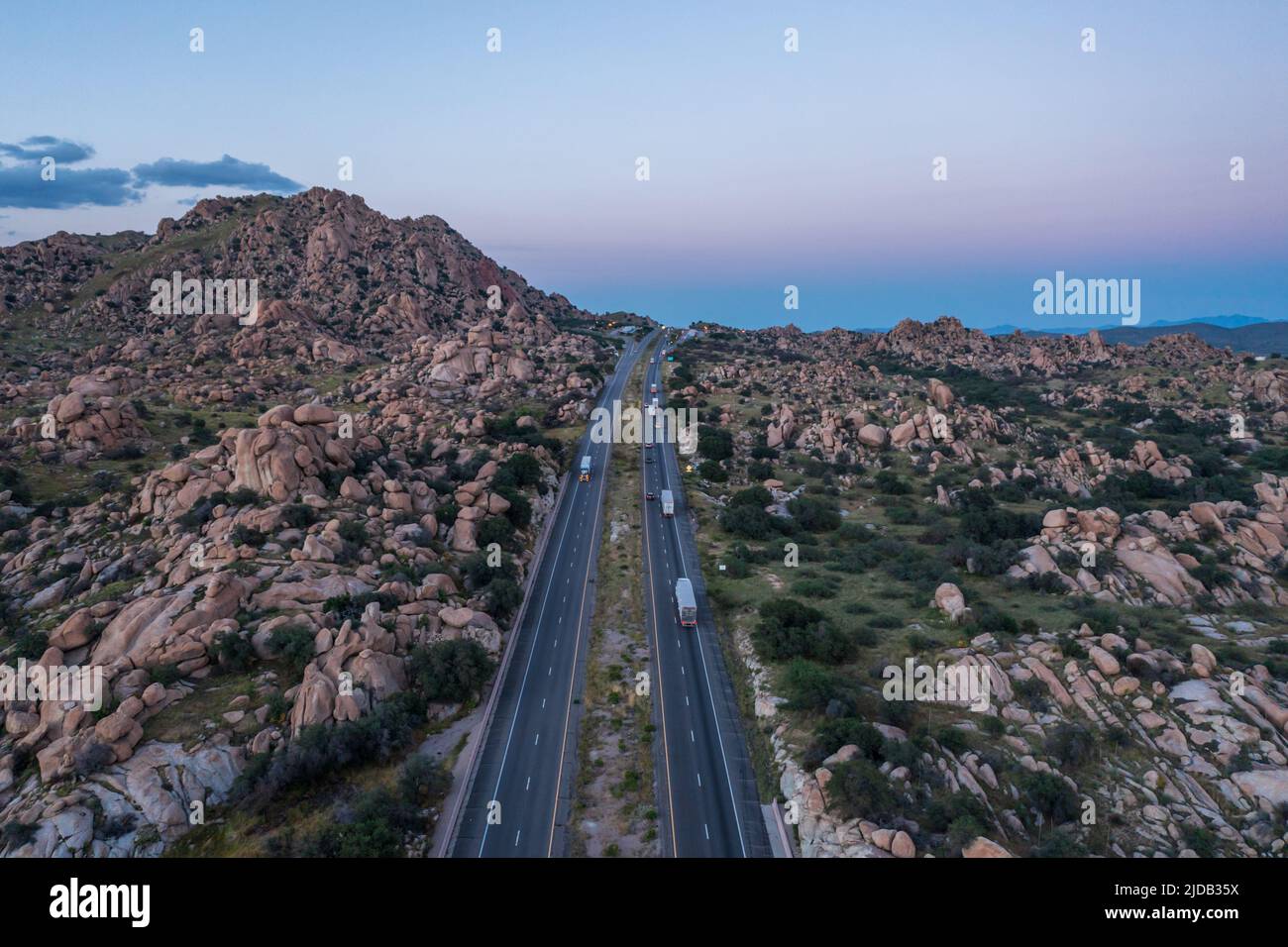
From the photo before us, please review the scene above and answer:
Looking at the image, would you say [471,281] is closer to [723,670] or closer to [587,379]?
[587,379]

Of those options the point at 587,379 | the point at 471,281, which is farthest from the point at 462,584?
the point at 471,281

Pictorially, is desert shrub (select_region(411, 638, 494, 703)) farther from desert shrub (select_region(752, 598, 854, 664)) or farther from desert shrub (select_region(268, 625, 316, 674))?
desert shrub (select_region(752, 598, 854, 664))

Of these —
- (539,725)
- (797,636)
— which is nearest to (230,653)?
(539,725)

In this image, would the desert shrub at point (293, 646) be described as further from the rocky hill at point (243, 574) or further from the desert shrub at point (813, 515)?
the desert shrub at point (813, 515)

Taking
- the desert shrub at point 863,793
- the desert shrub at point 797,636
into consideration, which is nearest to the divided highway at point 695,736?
the desert shrub at point 797,636

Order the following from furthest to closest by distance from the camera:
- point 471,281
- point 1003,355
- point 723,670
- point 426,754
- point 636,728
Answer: point 471,281
point 1003,355
point 723,670
point 636,728
point 426,754

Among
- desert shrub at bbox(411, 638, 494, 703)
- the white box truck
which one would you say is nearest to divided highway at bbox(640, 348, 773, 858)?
the white box truck
